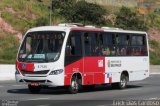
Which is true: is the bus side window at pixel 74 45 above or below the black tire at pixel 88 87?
above

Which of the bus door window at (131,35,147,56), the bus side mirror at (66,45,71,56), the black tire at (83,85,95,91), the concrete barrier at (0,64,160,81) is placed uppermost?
the bus side mirror at (66,45,71,56)

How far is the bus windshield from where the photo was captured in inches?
926

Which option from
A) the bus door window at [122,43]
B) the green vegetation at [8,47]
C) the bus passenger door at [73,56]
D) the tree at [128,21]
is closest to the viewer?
the bus passenger door at [73,56]

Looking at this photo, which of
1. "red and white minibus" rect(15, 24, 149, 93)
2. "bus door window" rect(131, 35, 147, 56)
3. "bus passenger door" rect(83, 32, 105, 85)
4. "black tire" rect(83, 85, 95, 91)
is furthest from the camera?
"bus door window" rect(131, 35, 147, 56)

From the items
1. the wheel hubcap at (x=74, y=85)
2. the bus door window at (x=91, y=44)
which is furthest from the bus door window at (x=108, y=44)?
the wheel hubcap at (x=74, y=85)

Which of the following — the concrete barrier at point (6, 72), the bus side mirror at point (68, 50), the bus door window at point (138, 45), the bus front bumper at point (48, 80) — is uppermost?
the bus side mirror at point (68, 50)

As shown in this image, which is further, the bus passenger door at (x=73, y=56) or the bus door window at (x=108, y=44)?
the bus door window at (x=108, y=44)

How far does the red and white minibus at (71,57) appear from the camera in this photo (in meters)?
23.4

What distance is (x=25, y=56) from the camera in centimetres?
2398

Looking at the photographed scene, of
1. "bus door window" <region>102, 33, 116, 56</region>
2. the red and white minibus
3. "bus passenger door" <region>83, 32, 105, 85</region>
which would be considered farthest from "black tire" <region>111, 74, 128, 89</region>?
→ "bus passenger door" <region>83, 32, 105, 85</region>

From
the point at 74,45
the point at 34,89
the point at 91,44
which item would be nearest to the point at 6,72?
the point at 91,44

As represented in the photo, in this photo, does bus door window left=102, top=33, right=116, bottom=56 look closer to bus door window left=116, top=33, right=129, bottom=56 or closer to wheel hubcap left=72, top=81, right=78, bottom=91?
bus door window left=116, top=33, right=129, bottom=56

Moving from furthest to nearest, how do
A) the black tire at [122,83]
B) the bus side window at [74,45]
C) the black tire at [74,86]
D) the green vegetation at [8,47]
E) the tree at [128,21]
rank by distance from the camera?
the tree at [128,21] → the green vegetation at [8,47] → the black tire at [122,83] → the black tire at [74,86] → the bus side window at [74,45]

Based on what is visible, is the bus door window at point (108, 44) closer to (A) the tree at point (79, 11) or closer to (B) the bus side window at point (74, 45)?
(B) the bus side window at point (74, 45)
